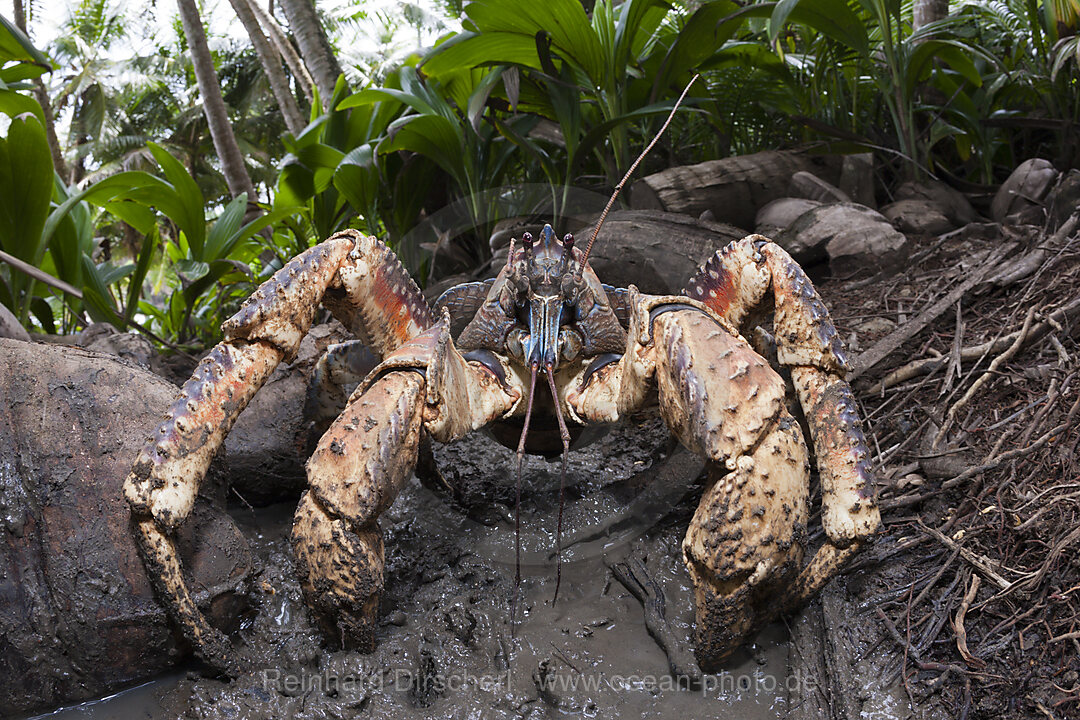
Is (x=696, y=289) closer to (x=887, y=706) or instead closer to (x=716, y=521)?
(x=716, y=521)

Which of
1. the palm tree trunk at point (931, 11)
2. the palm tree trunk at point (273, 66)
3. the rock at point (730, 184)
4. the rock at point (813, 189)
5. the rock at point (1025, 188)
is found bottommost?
the rock at point (1025, 188)

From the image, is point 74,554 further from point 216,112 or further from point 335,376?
Answer: point 216,112

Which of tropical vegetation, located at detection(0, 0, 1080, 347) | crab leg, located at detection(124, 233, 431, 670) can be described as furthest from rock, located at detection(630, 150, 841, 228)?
crab leg, located at detection(124, 233, 431, 670)

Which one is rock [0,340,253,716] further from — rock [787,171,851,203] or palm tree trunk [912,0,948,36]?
palm tree trunk [912,0,948,36]

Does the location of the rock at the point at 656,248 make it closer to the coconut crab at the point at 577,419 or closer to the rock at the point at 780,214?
the rock at the point at 780,214

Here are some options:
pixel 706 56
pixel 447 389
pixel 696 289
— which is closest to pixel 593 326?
pixel 696 289

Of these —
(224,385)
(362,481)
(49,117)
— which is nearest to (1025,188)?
(362,481)

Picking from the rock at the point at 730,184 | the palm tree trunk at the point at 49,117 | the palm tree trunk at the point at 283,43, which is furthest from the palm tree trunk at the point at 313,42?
the rock at the point at 730,184
